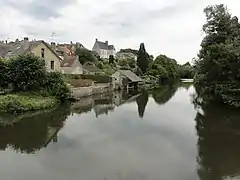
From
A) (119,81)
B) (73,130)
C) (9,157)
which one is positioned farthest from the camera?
(119,81)

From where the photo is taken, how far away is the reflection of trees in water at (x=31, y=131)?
14508 mm

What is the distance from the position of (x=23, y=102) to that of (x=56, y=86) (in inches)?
198

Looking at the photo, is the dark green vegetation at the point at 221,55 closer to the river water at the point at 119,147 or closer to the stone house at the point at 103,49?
the river water at the point at 119,147

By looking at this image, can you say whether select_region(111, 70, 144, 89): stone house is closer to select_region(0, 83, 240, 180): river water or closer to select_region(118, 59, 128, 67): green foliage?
select_region(118, 59, 128, 67): green foliage

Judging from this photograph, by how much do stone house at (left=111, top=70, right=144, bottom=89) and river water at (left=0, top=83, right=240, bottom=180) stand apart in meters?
27.3

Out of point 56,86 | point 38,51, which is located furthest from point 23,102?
point 38,51

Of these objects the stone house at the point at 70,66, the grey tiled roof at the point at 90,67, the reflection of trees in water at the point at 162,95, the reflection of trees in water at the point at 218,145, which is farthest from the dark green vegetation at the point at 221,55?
the grey tiled roof at the point at 90,67

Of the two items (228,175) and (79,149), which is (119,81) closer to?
(79,149)

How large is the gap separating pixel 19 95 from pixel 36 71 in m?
3.03

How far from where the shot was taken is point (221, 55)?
89.7ft

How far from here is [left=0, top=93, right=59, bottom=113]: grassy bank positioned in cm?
2200

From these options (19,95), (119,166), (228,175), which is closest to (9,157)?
(119,166)

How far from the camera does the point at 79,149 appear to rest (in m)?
13.5

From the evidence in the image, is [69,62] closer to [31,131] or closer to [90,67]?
[90,67]
